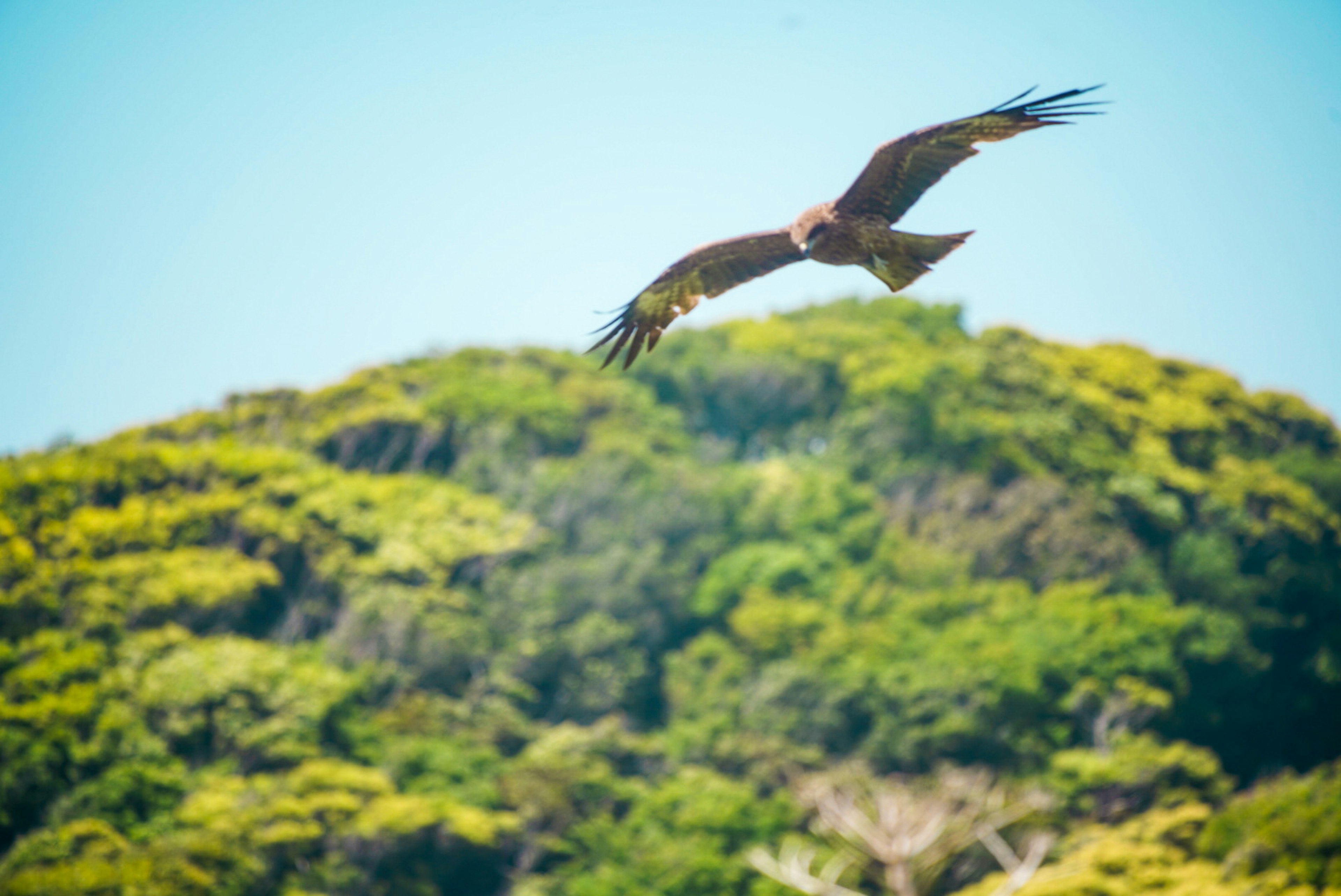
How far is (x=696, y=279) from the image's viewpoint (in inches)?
297

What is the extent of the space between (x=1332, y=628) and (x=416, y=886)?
82.7 ft

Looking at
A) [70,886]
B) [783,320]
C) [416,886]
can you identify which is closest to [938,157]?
[70,886]

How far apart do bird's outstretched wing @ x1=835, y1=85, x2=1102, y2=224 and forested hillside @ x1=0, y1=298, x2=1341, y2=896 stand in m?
12.4

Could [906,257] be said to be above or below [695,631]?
above

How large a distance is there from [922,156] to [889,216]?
0.37m

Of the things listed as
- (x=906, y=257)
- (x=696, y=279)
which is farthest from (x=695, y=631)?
(x=906, y=257)

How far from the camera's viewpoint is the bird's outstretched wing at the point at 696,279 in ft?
24.1

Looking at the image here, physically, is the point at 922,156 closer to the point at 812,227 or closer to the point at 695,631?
the point at 812,227

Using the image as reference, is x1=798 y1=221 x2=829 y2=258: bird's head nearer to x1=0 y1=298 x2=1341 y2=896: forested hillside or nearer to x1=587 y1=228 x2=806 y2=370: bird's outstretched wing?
x1=587 y1=228 x2=806 y2=370: bird's outstretched wing

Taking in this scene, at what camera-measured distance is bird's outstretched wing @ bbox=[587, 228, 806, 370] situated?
7336 millimetres

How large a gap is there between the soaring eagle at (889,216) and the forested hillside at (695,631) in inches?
473

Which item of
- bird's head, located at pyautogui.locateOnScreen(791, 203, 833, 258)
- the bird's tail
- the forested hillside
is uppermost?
bird's head, located at pyautogui.locateOnScreen(791, 203, 833, 258)

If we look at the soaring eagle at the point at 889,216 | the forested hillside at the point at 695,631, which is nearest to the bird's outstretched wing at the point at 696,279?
the soaring eagle at the point at 889,216

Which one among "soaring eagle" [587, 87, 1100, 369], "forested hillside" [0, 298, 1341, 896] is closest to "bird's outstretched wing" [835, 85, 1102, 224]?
"soaring eagle" [587, 87, 1100, 369]
